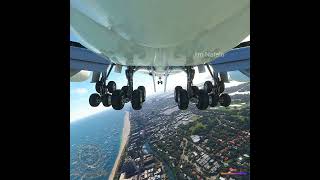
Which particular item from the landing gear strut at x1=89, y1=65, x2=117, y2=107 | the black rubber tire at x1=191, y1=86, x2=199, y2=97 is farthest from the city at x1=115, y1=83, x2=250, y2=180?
the landing gear strut at x1=89, y1=65, x2=117, y2=107

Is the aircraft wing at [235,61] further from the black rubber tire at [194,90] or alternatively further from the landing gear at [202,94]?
the black rubber tire at [194,90]

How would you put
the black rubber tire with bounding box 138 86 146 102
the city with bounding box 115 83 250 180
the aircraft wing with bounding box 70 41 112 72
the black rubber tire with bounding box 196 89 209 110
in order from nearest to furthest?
the aircraft wing with bounding box 70 41 112 72 < the black rubber tire with bounding box 196 89 209 110 < the black rubber tire with bounding box 138 86 146 102 < the city with bounding box 115 83 250 180

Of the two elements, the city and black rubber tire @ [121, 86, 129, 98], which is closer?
black rubber tire @ [121, 86, 129, 98]

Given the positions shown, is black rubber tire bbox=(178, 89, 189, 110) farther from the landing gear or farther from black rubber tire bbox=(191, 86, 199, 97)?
black rubber tire bbox=(191, 86, 199, 97)

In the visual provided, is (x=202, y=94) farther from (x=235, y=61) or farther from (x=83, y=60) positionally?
(x=83, y=60)

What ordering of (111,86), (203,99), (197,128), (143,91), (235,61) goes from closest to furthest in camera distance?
(203,99), (235,61), (111,86), (143,91), (197,128)

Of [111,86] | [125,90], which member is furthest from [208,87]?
[111,86]
